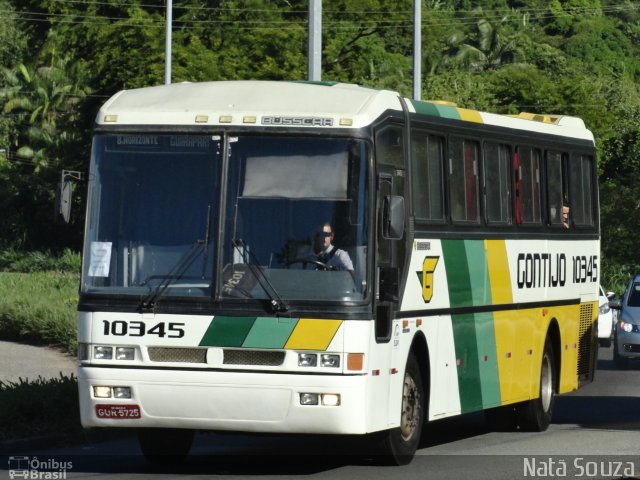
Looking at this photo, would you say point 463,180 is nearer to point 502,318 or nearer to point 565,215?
point 502,318

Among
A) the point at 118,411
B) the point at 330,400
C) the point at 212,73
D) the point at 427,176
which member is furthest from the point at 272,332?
the point at 212,73

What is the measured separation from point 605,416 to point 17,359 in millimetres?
9947

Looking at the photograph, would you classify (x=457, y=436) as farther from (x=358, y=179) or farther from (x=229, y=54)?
(x=229, y=54)

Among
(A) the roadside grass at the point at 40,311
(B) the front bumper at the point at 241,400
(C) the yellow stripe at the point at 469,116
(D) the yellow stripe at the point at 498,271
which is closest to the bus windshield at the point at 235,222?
(B) the front bumper at the point at 241,400

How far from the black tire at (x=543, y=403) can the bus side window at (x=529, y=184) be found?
1.48m

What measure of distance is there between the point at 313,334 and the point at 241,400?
731mm

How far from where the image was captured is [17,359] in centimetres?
2464

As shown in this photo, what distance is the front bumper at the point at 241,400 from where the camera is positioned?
11.9 meters

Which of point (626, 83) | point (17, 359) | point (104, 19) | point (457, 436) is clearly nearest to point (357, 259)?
point (457, 436)

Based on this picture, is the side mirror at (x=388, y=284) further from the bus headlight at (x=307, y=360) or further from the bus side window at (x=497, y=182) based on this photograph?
the bus side window at (x=497, y=182)

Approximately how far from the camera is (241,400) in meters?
12.0

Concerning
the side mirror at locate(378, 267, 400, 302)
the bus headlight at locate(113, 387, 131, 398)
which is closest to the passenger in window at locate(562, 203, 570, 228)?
the side mirror at locate(378, 267, 400, 302)

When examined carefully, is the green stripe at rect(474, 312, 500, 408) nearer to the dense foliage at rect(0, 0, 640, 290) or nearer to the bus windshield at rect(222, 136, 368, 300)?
the bus windshield at rect(222, 136, 368, 300)

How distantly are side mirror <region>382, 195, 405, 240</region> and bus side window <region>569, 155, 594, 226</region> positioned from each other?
6406 mm
